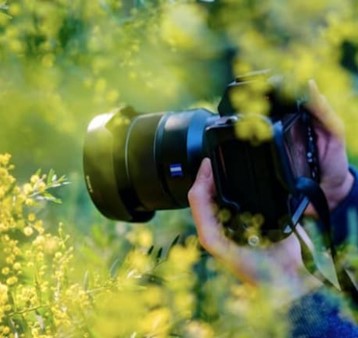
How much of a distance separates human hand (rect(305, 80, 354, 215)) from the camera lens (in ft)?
0.29

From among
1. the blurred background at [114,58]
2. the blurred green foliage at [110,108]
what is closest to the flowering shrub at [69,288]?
the blurred green foliage at [110,108]

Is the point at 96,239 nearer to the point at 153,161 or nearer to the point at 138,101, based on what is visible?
the point at 153,161

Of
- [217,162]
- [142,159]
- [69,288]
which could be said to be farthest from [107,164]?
[69,288]

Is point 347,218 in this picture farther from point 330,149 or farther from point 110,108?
point 110,108

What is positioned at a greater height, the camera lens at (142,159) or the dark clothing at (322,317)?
the camera lens at (142,159)

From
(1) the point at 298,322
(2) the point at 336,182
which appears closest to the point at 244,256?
(1) the point at 298,322

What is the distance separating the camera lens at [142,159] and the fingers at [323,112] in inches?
3.3

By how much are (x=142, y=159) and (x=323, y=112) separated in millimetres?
155

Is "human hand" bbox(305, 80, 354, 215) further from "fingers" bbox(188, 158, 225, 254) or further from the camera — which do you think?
"fingers" bbox(188, 158, 225, 254)

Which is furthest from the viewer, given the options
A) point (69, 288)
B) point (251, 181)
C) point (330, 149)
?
point (330, 149)

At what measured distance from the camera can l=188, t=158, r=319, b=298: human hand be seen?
1.92ft

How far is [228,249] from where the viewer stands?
0.59 m

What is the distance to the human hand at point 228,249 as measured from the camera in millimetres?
584

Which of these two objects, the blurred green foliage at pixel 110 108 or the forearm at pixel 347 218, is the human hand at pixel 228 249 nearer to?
the blurred green foliage at pixel 110 108
